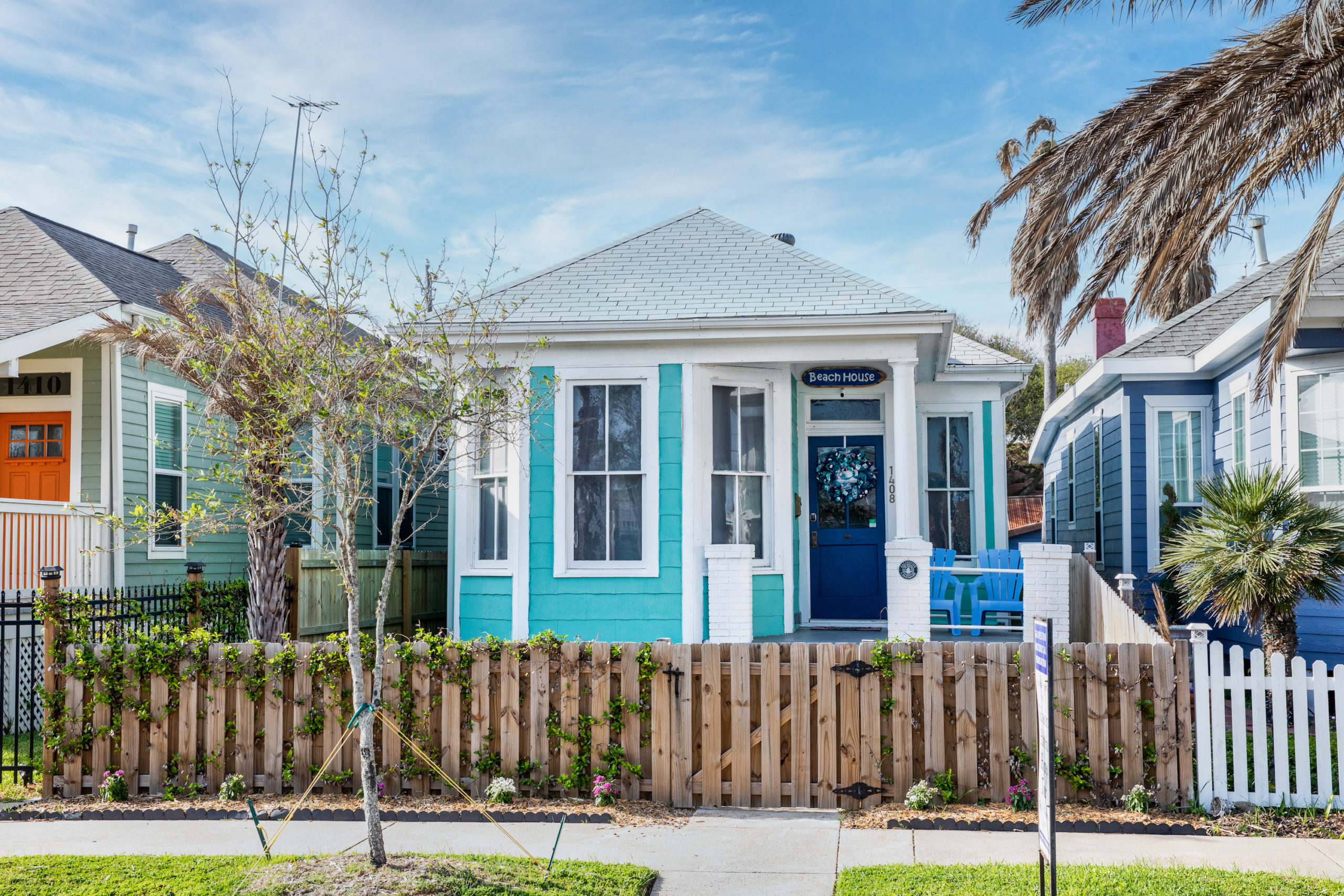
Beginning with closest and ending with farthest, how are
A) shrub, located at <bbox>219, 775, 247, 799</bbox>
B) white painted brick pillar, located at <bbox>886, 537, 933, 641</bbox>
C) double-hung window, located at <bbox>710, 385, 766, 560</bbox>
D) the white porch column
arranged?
shrub, located at <bbox>219, 775, 247, 799</bbox> < white painted brick pillar, located at <bbox>886, 537, 933, 641</bbox> < the white porch column < double-hung window, located at <bbox>710, 385, 766, 560</bbox>

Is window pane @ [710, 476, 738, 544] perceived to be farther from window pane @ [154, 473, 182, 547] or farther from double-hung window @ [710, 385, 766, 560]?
window pane @ [154, 473, 182, 547]

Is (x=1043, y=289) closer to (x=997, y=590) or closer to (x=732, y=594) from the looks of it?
(x=997, y=590)

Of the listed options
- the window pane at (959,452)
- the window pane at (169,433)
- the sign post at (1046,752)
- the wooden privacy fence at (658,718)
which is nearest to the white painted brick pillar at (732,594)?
the wooden privacy fence at (658,718)

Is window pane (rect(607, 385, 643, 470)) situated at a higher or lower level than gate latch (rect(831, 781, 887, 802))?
higher

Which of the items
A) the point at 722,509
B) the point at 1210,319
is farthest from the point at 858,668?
the point at 1210,319

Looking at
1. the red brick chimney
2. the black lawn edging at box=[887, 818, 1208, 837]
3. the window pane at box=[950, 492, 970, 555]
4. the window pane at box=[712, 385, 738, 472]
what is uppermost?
the red brick chimney

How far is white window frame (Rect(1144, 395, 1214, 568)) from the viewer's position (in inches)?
511

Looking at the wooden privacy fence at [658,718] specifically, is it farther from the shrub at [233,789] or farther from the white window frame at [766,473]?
the white window frame at [766,473]

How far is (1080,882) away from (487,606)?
6854 mm

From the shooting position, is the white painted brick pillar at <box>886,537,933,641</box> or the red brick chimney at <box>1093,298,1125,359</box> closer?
the white painted brick pillar at <box>886,537,933,641</box>

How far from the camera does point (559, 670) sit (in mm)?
6754

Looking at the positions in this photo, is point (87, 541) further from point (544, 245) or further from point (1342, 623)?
point (1342, 623)

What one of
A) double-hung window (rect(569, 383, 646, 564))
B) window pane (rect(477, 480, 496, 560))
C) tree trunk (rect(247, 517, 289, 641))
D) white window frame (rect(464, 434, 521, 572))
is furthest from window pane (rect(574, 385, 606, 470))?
tree trunk (rect(247, 517, 289, 641))

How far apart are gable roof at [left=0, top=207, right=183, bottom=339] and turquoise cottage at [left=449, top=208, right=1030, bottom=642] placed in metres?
4.63
